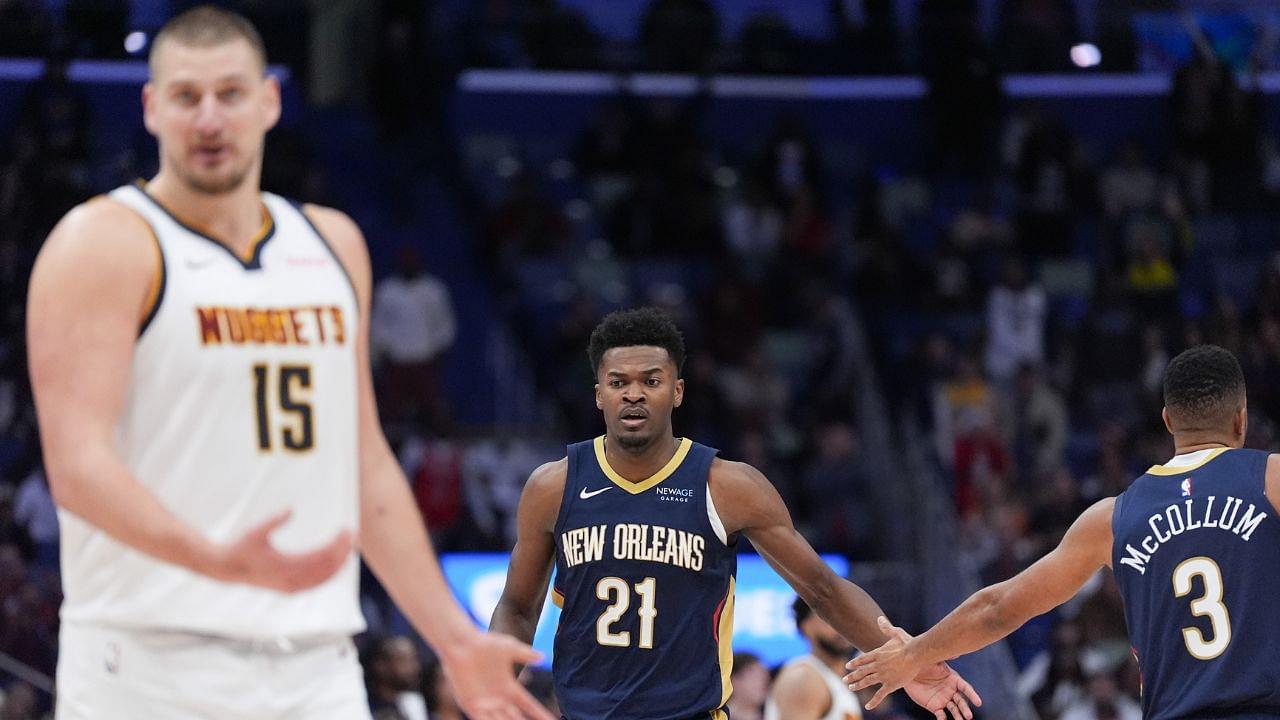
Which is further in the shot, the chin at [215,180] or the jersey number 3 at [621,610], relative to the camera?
the jersey number 3 at [621,610]

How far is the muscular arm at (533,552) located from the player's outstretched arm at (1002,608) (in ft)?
4.24

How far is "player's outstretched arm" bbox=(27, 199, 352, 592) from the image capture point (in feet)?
11.6

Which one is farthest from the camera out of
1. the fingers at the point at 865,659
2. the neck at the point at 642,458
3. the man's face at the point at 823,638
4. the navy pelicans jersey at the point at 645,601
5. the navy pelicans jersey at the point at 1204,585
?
the man's face at the point at 823,638

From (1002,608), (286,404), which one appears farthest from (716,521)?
(286,404)

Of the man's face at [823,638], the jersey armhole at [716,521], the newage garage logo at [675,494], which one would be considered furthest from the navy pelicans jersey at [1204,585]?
the man's face at [823,638]

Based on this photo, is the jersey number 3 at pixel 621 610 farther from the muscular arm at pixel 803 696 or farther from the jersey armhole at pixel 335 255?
the jersey armhole at pixel 335 255

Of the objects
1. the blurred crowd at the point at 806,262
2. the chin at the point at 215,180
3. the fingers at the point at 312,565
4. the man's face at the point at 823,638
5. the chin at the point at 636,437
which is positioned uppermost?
the chin at the point at 215,180

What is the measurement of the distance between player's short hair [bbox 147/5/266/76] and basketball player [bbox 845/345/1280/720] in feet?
12.6

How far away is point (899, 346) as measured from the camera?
18.8m

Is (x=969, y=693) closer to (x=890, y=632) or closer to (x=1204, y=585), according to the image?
(x=890, y=632)

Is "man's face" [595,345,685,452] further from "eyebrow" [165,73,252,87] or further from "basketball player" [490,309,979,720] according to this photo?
"eyebrow" [165,73,252,87]

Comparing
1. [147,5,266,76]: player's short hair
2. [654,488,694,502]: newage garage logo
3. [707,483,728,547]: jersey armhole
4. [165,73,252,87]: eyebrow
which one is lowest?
[707,483,728,547]: jersey armhole

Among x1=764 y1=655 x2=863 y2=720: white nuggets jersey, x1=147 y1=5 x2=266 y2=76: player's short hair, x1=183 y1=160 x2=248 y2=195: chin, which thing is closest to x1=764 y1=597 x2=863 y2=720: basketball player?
x1=764 y1=655 x2=863 y2=720: white nuggets jersey

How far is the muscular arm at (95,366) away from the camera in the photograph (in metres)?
3.58
